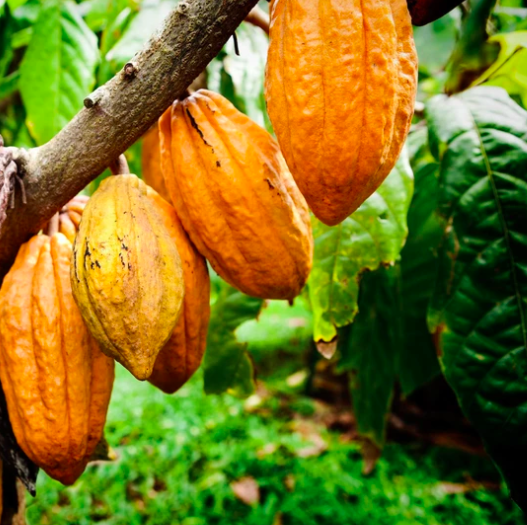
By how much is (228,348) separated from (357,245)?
438mm

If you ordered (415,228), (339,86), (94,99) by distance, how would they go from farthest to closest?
1. (415,228)
2. (94,99)
3. (339,86)

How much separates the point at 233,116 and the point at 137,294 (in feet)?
1.05

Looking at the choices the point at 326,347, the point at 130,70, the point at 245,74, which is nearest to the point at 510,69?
the point at 245,74

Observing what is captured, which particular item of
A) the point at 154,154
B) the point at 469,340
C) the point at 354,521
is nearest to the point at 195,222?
the point at 154,154

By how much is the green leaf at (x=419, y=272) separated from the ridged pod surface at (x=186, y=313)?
2.53 ft

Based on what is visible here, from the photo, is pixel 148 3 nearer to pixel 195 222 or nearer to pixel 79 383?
pixel 195 222

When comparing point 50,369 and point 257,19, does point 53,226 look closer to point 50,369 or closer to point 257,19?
point 50,369

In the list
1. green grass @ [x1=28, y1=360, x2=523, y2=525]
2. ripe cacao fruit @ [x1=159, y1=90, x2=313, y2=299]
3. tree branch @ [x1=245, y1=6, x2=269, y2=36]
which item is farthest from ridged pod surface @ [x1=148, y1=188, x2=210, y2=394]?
green grass @ [x1=28, y1=360, x2=523, y2=525]

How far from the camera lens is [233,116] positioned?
0.82 meters

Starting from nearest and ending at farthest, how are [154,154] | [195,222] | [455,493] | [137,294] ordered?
[137,294] → [195,222] → [154,154] → [455,493]

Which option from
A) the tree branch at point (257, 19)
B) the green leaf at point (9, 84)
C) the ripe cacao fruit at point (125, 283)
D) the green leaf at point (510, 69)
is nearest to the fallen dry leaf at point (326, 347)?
the ripe cacao fruit at point (125, 283)

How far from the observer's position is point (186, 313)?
82 centimetres

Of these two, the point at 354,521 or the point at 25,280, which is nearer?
the point at 25,280

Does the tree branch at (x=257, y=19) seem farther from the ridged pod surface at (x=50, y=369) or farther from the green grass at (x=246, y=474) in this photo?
the green grass at (x=246, y=474)
